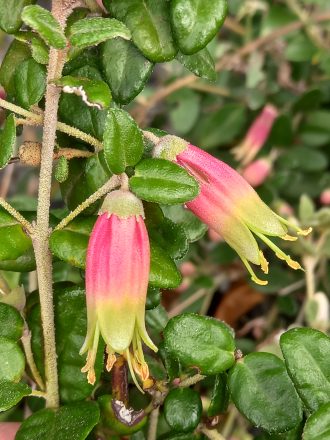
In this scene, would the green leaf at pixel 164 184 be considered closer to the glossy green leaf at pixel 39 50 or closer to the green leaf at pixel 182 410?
the glossy green leaf at pixel 39 50

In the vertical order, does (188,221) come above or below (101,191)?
below

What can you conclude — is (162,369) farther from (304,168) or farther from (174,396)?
(304,168)

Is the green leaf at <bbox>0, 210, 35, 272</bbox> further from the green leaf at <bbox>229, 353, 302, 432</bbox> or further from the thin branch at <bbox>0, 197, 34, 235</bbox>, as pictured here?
the green leaf at <bbox>229, 353, 302, 432</bbox>

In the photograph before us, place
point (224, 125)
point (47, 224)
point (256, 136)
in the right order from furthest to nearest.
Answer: point (224, 125) < point (256, 136) < point (47, 224)

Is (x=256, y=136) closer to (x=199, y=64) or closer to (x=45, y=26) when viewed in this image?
(x=199, y=64)

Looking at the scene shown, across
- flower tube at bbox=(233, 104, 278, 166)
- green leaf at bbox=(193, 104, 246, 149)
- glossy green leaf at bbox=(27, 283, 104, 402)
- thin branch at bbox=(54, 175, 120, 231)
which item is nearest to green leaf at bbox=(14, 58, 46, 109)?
thin branch at bbox=(54, 175, 120, 231)

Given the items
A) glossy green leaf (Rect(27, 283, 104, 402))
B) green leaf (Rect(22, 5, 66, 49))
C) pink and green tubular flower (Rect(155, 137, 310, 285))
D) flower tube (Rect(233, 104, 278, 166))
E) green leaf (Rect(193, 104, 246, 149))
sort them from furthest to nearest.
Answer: green leaf (Rect(193, 104, 246, 149)), flower tube (Rect(233, 104, 278, 166)), glossy green leaf (Rect(27, 283, 104, 402)), pink and green tubular flower (Rect(155, 137, 310, 285)), green leaf (Rect(22, 5, 66, 49))

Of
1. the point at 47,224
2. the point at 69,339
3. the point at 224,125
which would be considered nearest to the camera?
the point at 47,224

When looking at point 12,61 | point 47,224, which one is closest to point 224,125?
point 12,61
